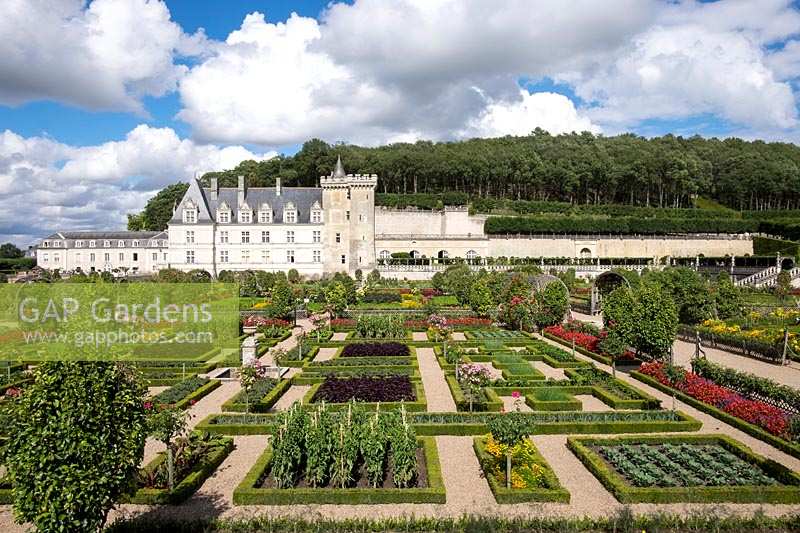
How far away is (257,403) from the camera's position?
1472 centimetres

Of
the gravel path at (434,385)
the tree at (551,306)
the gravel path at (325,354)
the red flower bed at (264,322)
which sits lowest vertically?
the gravel path at (434,385)

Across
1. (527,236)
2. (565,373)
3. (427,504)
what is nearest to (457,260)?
(527,236)

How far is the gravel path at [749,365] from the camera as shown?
1817cm

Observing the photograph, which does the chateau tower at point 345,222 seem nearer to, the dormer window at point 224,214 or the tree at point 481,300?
the dormer window at point 224,214

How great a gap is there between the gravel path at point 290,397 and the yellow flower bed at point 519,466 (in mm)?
6723

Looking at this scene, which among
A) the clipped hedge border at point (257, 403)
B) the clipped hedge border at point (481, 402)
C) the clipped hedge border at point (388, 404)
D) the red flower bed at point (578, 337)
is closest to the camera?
the clipped hedge border at point (388, 404)

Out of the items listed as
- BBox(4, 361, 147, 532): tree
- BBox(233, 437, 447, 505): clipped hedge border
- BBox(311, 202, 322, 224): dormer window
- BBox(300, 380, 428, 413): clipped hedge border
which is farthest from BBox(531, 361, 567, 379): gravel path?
BBox(311, 202, 322, 224): dormer window

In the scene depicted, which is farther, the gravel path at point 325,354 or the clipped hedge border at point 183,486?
the gravel path at point 325,354

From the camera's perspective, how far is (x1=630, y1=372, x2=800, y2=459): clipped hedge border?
1195cm

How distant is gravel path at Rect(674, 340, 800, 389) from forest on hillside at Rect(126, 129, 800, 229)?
47120 millimetres

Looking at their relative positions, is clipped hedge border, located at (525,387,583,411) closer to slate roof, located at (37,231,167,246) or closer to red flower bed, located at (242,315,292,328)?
red flower bed, located at (242,315,292,328)

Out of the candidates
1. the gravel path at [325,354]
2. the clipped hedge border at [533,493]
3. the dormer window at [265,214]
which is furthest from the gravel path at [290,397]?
the dormer window at [265,214]

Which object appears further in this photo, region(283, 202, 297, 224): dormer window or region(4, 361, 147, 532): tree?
region(283, 202, 297, 224): dormer window

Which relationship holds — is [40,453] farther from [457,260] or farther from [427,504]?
[457,260]
